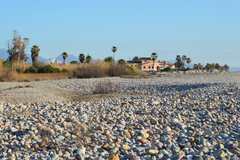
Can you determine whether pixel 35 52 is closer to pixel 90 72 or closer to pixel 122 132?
pixel 90 72

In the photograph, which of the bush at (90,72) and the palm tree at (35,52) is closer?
the bush at (90,72)

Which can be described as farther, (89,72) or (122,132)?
(89,72)

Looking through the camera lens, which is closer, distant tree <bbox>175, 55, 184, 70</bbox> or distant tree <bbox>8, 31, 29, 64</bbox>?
distant tree <bbox>8, 31, 29, 64</bbox>

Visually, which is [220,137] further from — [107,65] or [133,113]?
[107,65]

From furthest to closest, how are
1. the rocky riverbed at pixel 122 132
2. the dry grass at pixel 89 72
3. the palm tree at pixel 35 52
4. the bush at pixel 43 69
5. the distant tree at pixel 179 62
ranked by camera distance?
the distant tree at pixel 179 62 → the palm tree at pixel 35 52 → the bush at pixel 43 69 → the dry grass at pixel 89 72 → the rocky riverbed at pixel 122 132

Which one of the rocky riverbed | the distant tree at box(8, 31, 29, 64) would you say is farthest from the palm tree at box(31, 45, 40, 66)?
the rocky riverbed

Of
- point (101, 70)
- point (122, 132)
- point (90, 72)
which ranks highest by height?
point (101, 70)

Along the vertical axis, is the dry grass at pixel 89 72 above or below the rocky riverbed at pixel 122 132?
above

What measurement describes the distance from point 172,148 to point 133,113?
5.51 m

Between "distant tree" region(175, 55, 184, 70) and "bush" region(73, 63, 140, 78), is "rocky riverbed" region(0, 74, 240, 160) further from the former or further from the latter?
"distant tree" region(175, 55, 184, 70)

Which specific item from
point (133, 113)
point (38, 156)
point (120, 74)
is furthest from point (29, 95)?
point (120, 74)

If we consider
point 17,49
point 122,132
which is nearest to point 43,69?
point 17,49

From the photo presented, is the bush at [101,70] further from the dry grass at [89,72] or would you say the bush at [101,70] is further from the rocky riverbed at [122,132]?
the rocky riverbed at [122,132]

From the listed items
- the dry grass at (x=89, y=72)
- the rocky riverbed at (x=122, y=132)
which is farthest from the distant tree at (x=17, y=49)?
the rocky riverbed at (x=122, y=132)
